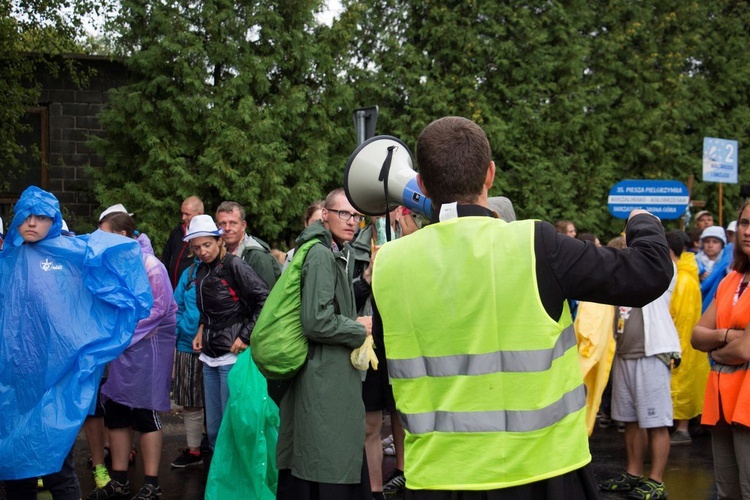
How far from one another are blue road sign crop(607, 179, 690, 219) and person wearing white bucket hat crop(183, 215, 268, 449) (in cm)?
718

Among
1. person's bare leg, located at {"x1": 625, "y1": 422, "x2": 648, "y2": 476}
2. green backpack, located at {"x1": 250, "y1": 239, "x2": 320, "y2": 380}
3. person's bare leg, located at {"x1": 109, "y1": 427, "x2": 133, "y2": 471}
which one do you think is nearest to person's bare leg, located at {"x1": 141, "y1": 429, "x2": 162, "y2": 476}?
person's bare leg, located at {"x1": 109, "y1": 427, "x2": 133, "y2": 471}

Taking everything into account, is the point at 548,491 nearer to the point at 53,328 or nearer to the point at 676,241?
the point at 53,328

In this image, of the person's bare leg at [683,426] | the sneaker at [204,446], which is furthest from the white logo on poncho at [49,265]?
the person's bare leg at [683,426]

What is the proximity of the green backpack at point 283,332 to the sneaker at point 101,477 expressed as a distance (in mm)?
2469

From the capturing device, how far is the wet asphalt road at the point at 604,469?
644cm

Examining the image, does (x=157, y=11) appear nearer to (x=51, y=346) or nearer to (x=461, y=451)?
(x=51, y=346)

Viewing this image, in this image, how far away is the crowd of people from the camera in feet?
7.82

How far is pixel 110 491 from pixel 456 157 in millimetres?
4679

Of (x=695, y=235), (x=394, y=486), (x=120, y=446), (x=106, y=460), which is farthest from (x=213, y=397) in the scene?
(x=695, y=235)

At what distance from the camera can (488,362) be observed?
7.87 ft

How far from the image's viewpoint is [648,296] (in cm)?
243

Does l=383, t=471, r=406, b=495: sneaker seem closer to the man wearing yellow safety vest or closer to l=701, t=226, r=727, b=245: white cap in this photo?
the man wearing yellow safety vest

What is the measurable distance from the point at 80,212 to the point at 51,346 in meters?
8.12

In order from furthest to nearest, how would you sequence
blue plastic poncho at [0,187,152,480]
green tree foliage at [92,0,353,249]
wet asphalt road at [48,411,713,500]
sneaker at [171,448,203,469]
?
green tree foliage at [92,0,353,249] < sneaker at [171,448,203,469] < wet asphalt road at [48,411,713,500] < blue plastic poncho at [0,187,152,480]
